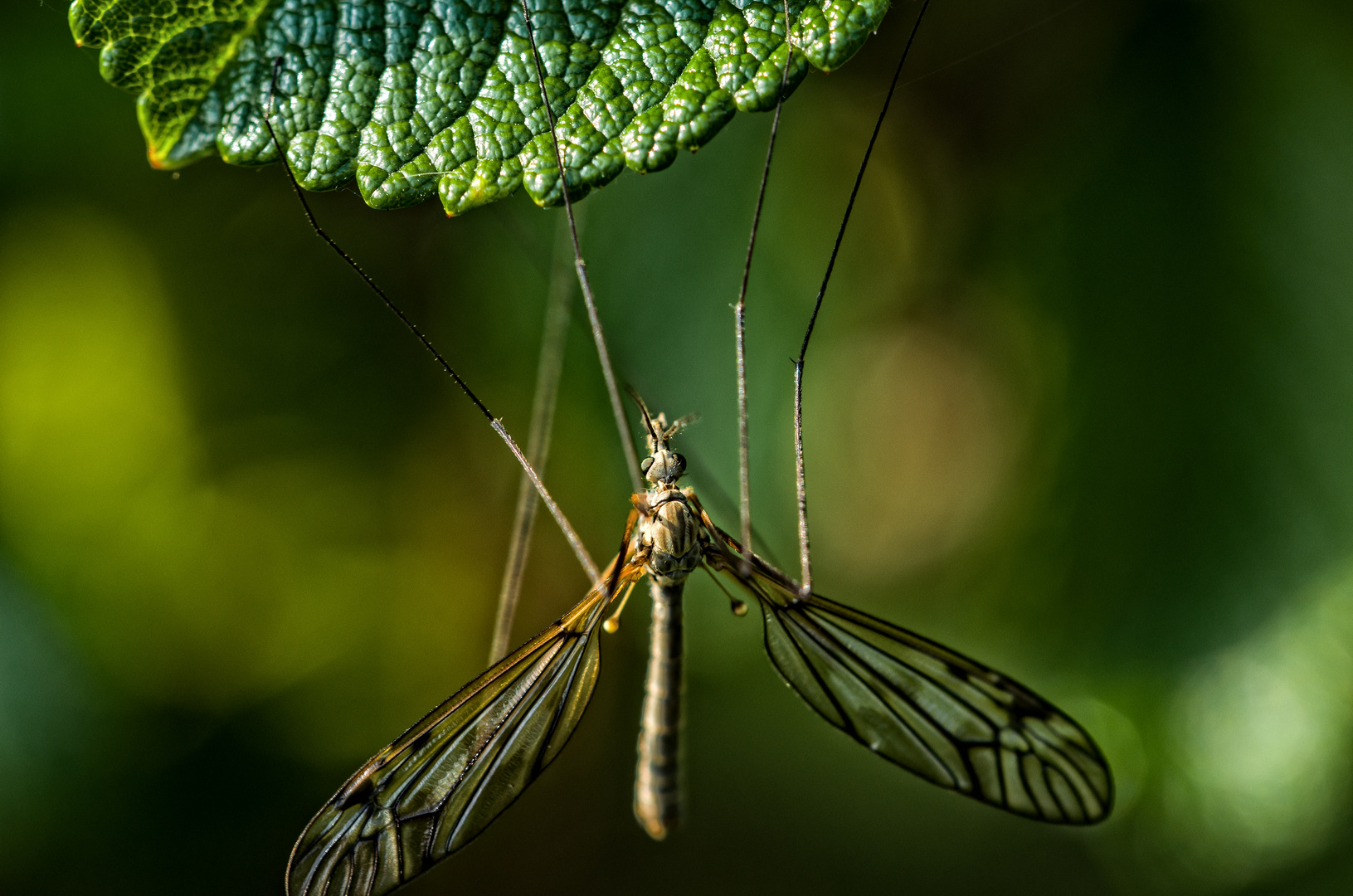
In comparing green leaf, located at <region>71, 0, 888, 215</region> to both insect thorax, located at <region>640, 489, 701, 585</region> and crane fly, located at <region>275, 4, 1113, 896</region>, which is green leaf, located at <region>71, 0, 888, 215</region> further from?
insect thorax, located at <region>640, 489, 701, 585</region>

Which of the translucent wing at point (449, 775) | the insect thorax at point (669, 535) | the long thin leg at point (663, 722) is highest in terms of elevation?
the insect thorax at point (669, 535)

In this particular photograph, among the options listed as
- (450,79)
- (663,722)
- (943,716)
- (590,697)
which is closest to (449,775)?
(590,697)

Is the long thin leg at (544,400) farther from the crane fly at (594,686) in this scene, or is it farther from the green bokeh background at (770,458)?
the crane fly at (594,686)

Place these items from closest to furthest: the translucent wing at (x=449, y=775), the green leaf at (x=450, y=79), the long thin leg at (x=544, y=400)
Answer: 1. the green leaf at (x=450, y=79)
2. the translucent wing at (x=449, y=775)
3. the long thin leg at (x=544, y=400)

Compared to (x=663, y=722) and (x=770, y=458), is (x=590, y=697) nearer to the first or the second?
(x=663, y=722)

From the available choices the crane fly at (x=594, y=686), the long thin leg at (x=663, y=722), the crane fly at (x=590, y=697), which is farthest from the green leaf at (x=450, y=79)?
the long thin leg at (x=663, y=722)

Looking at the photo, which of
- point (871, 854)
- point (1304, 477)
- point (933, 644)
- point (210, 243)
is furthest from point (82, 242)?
point (1304, 477)

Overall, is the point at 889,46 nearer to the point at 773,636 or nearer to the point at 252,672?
the point at 773,636

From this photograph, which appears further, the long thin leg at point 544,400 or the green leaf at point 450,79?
the long thin leg at point 544,400
